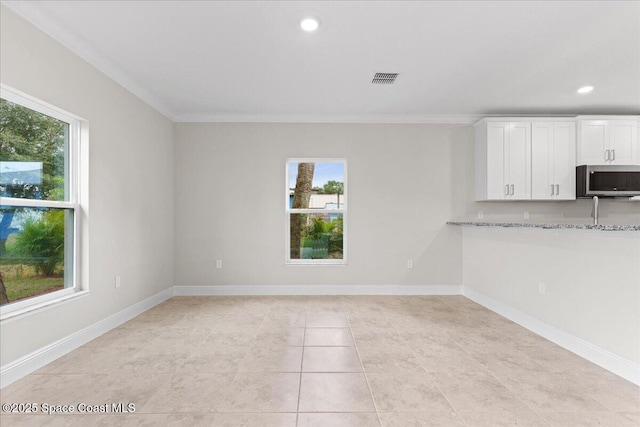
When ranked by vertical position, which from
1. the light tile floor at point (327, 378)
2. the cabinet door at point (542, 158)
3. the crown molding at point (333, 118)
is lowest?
the light tile floor at point (327, 378)

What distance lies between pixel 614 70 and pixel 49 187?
5531 mm

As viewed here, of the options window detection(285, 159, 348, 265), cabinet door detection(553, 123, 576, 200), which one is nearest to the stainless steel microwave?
cabinet door detection(553, 123, 576, 200)

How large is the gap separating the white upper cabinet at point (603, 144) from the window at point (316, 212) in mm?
3351

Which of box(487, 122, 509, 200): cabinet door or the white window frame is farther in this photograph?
box(487, 122, 509, 200): cabinet door

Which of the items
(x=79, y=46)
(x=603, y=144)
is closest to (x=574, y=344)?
(x=603, y=144)

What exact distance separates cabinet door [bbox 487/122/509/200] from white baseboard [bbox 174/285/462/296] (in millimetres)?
1554

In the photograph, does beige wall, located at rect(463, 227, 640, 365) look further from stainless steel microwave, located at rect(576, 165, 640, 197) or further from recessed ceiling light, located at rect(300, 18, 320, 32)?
recessed ceiling light, located at rect(300, 18, 320, 32)

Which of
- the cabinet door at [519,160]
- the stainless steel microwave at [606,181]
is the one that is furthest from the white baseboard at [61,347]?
the stainless steel microwave at [606,181]

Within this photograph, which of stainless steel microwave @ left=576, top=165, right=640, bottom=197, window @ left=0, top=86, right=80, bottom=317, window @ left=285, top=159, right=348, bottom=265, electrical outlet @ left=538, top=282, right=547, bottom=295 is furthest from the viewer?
window @ left=285, top=159, right=348, bottom=265

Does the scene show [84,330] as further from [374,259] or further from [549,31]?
[549,31]

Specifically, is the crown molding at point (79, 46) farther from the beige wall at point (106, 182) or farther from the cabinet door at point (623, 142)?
the cabinet door at point (623, 142)

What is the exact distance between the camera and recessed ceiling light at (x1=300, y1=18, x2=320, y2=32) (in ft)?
7.88

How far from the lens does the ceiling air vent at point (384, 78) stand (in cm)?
335

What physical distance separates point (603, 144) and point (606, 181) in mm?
520
